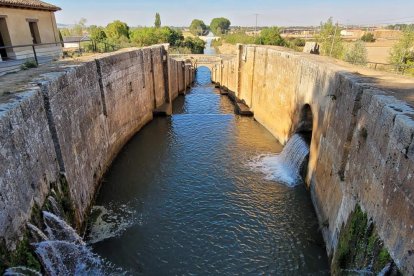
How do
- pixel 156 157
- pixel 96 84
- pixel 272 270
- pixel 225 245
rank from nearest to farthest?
pixel 272 270, pixel 225 245, pixel 96 84, pixel 156 157

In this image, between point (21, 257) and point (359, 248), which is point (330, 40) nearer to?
point (359, 248)

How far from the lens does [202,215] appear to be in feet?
32.2

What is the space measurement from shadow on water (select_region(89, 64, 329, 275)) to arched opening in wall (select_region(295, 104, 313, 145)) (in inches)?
80.4

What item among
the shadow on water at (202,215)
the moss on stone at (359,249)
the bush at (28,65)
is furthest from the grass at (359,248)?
the bush at (28,65)

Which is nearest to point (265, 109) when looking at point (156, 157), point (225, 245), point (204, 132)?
point (204, 132)

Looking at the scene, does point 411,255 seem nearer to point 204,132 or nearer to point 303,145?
point 303,145

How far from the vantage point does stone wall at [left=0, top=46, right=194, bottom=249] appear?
5375 mm

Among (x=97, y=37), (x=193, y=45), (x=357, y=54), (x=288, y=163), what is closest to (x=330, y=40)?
(x=357, y=54)

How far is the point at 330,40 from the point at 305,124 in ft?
65.9

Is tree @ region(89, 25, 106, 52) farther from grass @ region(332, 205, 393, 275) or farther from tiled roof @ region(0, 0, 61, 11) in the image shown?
grass @ region(332, 205, 393, 275)

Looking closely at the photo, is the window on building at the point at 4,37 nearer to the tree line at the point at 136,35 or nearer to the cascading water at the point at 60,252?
the cascading water at the point at 60,252

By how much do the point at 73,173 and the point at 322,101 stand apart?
857 cm

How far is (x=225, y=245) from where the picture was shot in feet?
28.0

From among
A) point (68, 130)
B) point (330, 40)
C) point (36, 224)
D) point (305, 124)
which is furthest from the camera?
point (330, 40)
